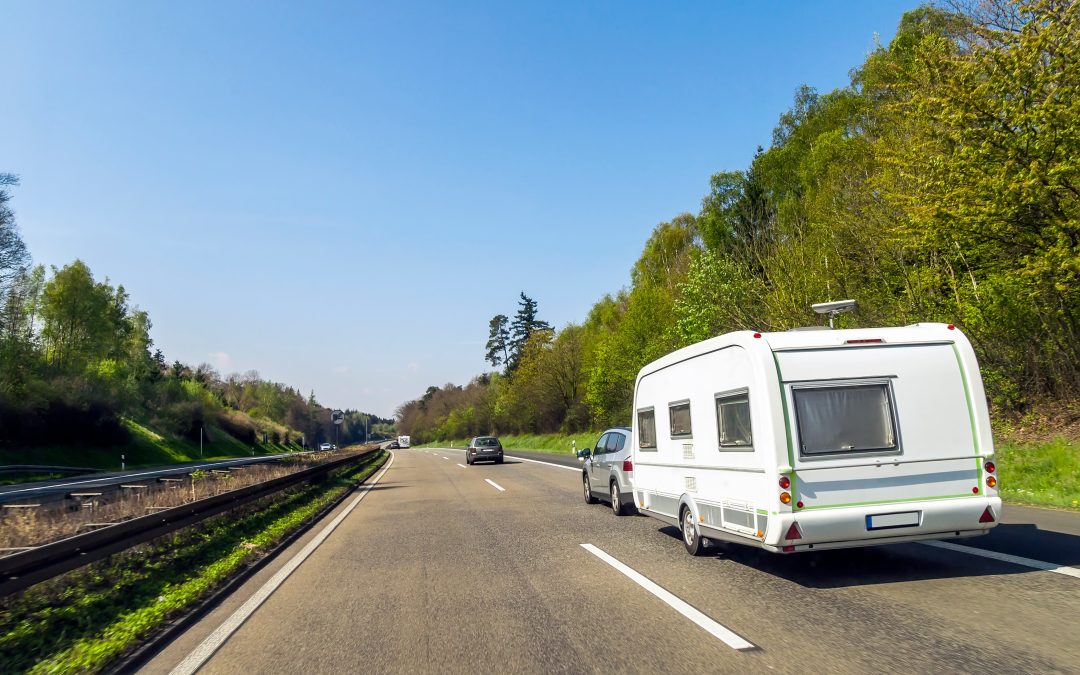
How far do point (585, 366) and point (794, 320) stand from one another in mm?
34326

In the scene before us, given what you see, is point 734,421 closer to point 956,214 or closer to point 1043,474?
point 1043,474

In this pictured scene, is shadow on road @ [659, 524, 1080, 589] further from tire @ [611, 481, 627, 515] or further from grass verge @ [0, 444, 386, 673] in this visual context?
grass verge @ [0, 444, 386, 673]

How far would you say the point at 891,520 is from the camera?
6.79 meters

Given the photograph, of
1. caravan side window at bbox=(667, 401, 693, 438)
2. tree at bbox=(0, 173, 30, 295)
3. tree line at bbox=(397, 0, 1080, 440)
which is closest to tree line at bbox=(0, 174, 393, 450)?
tree at bbox=(0, 173, 30, 295)

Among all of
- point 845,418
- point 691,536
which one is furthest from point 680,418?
point 845,418

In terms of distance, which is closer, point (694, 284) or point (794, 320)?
point (794, 320)

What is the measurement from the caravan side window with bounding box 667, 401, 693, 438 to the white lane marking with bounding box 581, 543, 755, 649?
1.82m

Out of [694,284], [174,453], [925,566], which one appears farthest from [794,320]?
[174,453]

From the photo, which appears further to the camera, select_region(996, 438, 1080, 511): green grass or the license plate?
select_region(996, 438, 1080, 511): green grass

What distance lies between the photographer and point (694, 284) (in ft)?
114

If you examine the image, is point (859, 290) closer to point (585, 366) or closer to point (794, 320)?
point (794, 320)

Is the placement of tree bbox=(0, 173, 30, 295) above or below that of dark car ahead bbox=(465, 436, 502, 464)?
above

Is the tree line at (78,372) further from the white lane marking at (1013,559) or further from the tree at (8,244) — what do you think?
the white lane marking at (1013,559)

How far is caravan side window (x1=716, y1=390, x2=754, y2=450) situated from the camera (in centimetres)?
727
